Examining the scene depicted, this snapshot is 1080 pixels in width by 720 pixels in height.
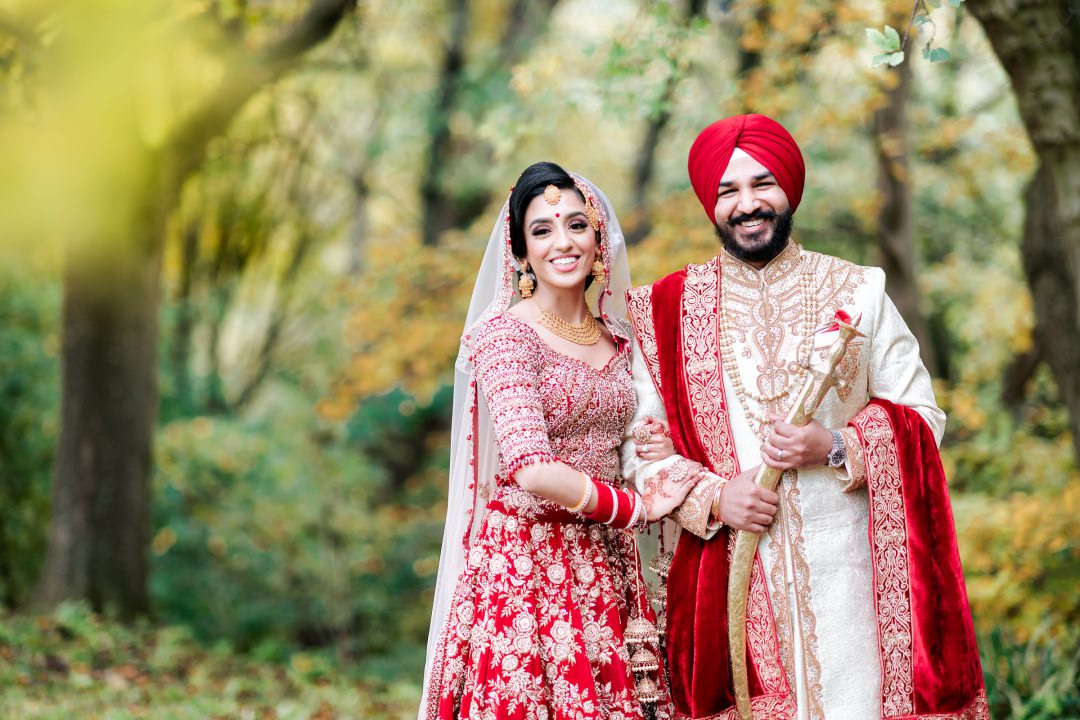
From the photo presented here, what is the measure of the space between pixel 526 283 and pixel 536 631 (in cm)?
87

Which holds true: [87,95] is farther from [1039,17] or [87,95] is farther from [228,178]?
[228,178]

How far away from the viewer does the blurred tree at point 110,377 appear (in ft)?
23.4

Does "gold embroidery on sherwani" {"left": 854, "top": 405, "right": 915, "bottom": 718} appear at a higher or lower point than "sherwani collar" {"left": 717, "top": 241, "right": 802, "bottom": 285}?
lower

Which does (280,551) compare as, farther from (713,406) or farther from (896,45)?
(896,45)

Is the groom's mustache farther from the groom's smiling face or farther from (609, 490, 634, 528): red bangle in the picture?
(609, 490, 634, 528): red bangle

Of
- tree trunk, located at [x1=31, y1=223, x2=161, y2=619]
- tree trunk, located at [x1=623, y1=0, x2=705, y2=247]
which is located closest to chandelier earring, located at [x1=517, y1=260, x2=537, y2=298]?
tree trunk, located at [x1=623, y1=0, x2=705, y2=247]

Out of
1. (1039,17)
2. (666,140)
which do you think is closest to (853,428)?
(1039,17)

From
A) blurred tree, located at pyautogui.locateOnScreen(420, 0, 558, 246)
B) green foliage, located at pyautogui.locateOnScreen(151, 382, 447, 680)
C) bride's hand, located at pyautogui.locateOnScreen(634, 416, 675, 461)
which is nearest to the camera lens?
bride's hand, located at pyautogui.locateOnScreen(634, 416, 675, 461)

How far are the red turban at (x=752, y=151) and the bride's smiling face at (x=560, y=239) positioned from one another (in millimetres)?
323

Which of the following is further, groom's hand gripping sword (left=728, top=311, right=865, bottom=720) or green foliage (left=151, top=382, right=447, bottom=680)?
green foliage (left=151, top=382, right=447, bottom=680)

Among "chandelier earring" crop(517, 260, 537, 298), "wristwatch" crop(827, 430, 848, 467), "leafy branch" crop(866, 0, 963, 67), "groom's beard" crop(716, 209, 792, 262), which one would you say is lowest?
"wristwatch" crop(827, 430, 848, 467)

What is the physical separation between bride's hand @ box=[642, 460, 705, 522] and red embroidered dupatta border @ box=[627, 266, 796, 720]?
81 mm

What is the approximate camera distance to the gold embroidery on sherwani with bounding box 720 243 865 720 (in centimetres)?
277

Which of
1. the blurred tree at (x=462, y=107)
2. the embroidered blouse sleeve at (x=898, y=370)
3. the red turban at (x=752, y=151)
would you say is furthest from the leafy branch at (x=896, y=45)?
the blurred tree at (x=462, y=107)
